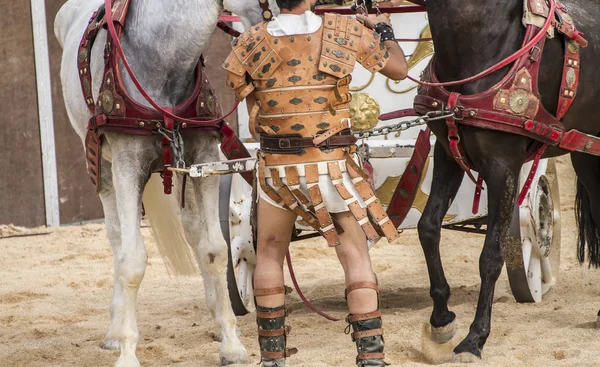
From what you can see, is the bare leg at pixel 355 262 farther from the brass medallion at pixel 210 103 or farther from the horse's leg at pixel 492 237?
the brass medallion at pixel 210 103

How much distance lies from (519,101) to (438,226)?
0.71 meters

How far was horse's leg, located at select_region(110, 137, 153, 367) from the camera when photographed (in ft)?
13.3

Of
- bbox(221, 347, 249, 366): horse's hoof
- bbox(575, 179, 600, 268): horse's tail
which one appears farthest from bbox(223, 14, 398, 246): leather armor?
bbox(575, 179, 600, 268): horse's tail

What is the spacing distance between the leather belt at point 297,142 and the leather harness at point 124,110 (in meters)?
0.82

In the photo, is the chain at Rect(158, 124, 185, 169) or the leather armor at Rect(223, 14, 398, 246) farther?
the chain at Rect(158, 124, 185, 169)

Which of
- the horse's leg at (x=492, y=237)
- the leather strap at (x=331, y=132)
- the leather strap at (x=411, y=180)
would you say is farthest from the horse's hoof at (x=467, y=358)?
the leather strap at (x=331, y=132)

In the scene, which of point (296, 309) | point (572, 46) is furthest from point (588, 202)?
point (296, 309)

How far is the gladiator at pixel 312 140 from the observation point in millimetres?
3236

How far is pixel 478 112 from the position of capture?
13.0ft

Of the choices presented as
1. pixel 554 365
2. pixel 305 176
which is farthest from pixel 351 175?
pixel 554 365

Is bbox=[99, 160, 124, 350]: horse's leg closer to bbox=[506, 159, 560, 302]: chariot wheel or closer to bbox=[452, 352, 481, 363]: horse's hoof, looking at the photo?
bbox=[452, 352, 481, 363]: horse's hoof

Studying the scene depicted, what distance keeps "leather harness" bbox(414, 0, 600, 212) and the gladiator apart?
2.40 ft

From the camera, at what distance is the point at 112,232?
477cm

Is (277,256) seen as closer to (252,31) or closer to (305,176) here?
(305,176)
